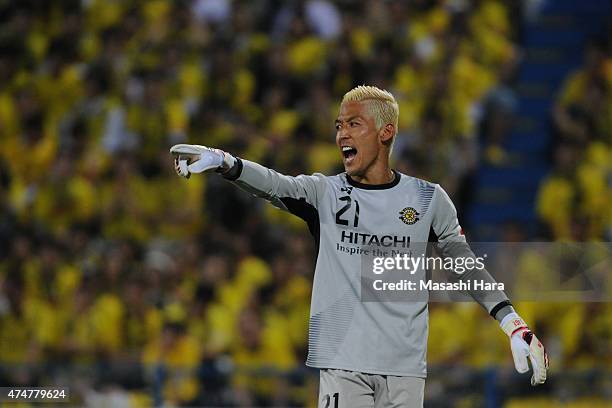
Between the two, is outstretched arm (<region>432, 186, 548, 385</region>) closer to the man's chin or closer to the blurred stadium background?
the man's chin

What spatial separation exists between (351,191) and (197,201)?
6374 millimetres

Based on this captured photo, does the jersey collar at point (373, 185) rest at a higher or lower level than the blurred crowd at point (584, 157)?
lower

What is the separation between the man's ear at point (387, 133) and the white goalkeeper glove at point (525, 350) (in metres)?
0.88

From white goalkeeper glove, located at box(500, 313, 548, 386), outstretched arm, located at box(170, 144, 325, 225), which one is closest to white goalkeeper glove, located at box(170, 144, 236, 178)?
outstretched arm, located at box(170, 144, 325, 225)

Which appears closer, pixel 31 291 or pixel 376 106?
pixel 376 106

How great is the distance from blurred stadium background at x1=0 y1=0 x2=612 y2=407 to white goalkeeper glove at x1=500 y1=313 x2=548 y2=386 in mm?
3826

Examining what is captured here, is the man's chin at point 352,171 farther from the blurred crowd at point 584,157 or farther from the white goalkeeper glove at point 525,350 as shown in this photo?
the blurred crowd at point 584,157

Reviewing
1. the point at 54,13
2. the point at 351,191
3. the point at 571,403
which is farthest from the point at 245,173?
the point at 54,13

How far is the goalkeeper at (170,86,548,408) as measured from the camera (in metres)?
4.94

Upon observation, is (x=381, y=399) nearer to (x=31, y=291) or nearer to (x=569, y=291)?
(x=569, y=291)

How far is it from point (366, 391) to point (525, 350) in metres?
0.66

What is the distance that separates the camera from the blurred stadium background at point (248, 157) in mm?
9312

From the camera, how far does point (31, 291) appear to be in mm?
10844

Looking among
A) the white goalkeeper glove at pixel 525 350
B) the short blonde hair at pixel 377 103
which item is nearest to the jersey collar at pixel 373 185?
the short blonde hair at pixel 377 103
